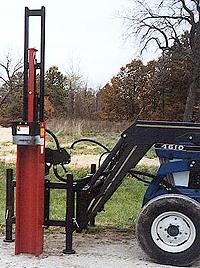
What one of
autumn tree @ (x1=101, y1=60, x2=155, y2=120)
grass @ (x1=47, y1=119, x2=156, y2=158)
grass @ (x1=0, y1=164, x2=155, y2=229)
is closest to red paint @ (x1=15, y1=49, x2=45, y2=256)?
grass @ (x1=0, y1=164, x2=155, y2=229)

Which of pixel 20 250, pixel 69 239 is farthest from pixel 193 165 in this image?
pixel 20 250

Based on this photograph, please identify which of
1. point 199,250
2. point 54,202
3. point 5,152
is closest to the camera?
point 199,250

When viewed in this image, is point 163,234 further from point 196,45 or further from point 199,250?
point 196,45

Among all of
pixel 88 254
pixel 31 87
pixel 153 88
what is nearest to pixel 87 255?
pixel 88 254

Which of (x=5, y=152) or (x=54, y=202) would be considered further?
(x=5, y=152)

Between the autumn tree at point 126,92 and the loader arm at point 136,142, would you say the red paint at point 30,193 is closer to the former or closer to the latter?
the loader arm at point 136,142

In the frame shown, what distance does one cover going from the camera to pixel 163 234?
6.61 m

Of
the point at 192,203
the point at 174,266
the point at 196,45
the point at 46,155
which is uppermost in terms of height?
the point at 196,45

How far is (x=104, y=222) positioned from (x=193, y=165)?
274cm

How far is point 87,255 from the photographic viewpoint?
6820mm

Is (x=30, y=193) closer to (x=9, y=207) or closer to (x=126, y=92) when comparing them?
(x=9, y=207)

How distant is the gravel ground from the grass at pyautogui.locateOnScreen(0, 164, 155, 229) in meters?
1.16

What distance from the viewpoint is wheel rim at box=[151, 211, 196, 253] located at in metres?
6.53

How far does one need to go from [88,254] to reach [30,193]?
0.91 meters
